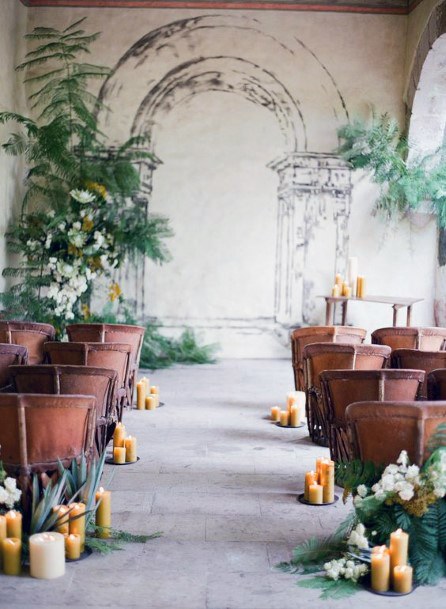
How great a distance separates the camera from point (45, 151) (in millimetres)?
8969

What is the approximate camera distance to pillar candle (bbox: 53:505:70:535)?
352 cm

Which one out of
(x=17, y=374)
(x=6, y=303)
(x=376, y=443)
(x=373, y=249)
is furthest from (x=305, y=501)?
(x=373, y=249)

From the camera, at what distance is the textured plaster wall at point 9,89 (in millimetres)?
9336

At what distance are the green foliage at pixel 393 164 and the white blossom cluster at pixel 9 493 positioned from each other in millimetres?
7464

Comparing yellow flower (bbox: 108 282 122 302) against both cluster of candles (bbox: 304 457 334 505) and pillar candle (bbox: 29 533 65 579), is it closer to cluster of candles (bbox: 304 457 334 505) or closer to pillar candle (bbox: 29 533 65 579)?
cluster of candles (bbox: 304 457 334 505)

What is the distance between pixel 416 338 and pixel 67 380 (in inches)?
125

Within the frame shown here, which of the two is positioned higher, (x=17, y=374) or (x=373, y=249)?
(x=373, y=249)

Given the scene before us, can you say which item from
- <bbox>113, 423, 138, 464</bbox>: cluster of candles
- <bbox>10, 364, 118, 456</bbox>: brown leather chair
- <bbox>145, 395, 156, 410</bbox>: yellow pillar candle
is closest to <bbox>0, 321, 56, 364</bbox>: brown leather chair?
<bbox>145, 395, 156, 410</bbox>: yellow pillar candle

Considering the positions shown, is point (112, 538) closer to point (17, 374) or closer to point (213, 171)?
point (17, 374)

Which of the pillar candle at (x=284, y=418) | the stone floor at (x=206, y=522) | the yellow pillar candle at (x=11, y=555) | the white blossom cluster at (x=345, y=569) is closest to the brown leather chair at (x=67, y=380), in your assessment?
the stone floor at (x=206, y=522)

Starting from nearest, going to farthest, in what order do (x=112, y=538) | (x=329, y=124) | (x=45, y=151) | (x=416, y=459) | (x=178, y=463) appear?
1. (x=416, y=459)
2. (x=112, y=538)
3. (x=178, y=463)
4. (x=45, y=151)
5. (x=329, y=124)

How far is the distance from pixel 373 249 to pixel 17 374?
6.64 metres

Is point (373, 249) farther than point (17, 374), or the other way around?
point (373, 249)

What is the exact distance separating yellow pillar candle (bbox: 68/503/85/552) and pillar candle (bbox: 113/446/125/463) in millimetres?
1518
